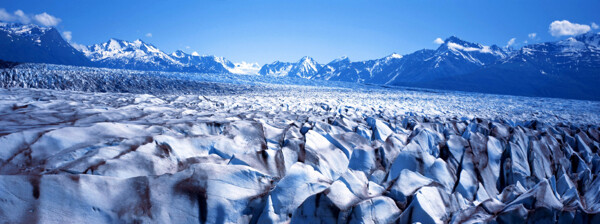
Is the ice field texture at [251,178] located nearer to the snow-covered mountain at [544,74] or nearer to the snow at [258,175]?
the snow at [258,175]

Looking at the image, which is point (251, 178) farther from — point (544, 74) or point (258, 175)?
point (544, 74)

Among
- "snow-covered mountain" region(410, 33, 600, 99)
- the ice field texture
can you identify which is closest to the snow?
the ice field texture

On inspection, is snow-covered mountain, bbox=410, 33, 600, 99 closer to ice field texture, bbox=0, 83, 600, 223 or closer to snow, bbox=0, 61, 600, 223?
snow, bbox=0, 61, 600, 223

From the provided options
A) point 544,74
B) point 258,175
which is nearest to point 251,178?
point 258,175

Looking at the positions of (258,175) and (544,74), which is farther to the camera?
(544,74)

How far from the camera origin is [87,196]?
3623 millimetres

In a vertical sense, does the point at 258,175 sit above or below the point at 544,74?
below

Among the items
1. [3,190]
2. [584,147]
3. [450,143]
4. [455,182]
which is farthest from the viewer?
[584,147]

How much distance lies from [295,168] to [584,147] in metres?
10.7

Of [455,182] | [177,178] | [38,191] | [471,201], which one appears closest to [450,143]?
[455,182]

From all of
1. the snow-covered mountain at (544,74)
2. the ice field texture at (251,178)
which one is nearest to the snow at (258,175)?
the ice field texture at (251,178)

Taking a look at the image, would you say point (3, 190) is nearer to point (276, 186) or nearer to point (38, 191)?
point (38, 191)

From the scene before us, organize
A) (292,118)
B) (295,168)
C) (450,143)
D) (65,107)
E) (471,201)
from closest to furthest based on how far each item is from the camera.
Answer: (295,168) < (471,201) < (450,143) < (65,107) < (292,118)

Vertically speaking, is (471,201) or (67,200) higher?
(67,200)
